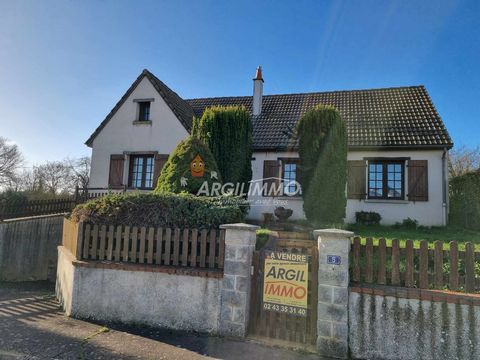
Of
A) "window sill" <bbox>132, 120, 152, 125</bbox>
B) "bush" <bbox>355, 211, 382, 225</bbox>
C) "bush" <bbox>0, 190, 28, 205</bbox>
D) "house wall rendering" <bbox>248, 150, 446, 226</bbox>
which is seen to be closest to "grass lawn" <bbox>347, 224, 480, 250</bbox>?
"bush" <bbox>355, 211, 382, 225</bbox>

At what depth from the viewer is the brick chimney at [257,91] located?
15.6m

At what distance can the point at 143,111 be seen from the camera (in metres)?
15.0

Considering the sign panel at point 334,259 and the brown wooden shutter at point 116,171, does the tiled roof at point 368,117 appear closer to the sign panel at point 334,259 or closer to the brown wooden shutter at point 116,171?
the brown wooden shutter at point 116,171

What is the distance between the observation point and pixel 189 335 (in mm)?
4414

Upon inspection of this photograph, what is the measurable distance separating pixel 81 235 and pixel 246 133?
6.81m

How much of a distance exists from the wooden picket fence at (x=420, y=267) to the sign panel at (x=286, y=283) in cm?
72

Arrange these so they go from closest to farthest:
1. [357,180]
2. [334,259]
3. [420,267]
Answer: [420,267] < [334,259] < [357,180]

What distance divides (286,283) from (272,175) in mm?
9019

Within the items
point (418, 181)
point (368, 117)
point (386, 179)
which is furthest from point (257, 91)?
point (418, 181)

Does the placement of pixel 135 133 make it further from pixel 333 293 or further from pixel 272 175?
pixel 333 293

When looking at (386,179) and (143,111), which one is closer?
(386,179)

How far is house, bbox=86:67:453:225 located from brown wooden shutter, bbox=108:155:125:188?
50 millimetres

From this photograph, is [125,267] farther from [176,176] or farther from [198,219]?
[176,176]

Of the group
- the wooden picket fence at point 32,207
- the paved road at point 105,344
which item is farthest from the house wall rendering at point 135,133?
the paved road at point 105,344
